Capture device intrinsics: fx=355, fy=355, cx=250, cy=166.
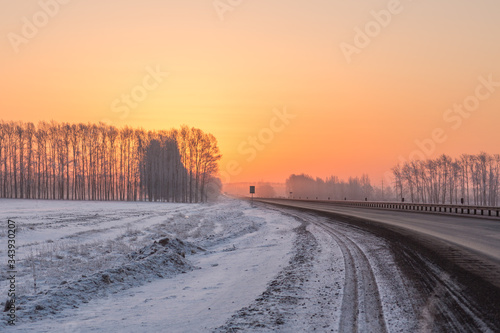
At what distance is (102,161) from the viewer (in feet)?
273

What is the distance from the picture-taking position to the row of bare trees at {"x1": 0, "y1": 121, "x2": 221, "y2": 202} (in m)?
77.0

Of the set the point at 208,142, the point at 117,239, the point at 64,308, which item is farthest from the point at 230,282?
the point at 208,142

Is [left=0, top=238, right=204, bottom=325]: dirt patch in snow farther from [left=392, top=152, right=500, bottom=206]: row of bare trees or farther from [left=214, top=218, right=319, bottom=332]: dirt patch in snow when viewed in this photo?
[left=392, top=152, right=500, bottom=206]: row of bare trees

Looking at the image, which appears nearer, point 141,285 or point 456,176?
point 141,285

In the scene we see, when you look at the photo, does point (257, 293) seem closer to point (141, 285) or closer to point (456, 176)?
point (141, 285)

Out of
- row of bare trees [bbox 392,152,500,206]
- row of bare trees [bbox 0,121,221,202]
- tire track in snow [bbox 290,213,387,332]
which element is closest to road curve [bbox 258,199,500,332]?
tire track in snow [bbox 290,213,387,332]

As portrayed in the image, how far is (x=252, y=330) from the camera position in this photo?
4.96m

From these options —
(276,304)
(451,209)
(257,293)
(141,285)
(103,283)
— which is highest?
(276,304)

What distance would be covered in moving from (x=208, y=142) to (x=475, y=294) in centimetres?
7734

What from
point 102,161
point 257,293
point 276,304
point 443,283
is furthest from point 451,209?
point 102,161

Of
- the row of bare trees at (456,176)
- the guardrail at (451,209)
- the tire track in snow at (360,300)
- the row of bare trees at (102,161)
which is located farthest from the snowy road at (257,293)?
the row of bare trees at (456,176)

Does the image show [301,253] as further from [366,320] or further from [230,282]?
[366,320]

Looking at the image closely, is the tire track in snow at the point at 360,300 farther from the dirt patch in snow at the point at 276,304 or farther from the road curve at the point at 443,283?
the dirt patch in snow at the point at 276,304

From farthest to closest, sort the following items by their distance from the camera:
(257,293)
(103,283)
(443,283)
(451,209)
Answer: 1. (451,209)
2. (103,283)
3. (443,283)
4. (257,293)
